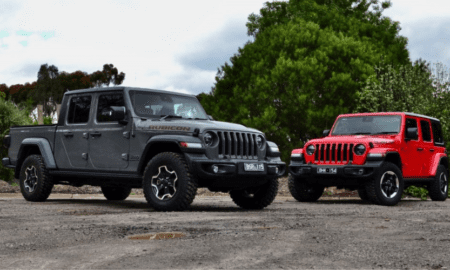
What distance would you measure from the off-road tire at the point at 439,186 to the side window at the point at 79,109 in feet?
25.5

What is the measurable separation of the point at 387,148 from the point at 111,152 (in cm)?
530

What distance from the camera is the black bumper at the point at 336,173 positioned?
12250 millimetres

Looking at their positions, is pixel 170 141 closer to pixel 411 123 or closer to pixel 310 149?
pixel 310 149

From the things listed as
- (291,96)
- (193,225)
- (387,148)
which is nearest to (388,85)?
(291,96)

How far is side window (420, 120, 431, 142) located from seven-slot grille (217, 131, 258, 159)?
17.7 ft

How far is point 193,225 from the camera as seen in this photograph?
7.65m

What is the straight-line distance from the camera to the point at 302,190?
13570 millimetres

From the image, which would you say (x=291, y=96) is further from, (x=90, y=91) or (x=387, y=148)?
(x=90, y=91)

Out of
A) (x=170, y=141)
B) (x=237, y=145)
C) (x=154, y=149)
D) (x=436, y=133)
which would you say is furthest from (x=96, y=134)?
(x=436, y=133)

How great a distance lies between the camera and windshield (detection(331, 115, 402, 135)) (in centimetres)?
1343

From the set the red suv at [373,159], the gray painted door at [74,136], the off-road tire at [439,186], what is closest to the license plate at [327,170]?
the red suv at [373,159]

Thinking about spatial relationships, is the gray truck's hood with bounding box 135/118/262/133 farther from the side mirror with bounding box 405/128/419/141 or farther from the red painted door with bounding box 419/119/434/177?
the red painted door with bounding box 419/119/434/177

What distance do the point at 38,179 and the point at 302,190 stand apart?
5258 millimetres

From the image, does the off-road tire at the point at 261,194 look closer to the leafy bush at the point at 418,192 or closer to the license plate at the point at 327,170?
the license plate at the point at 327,170
